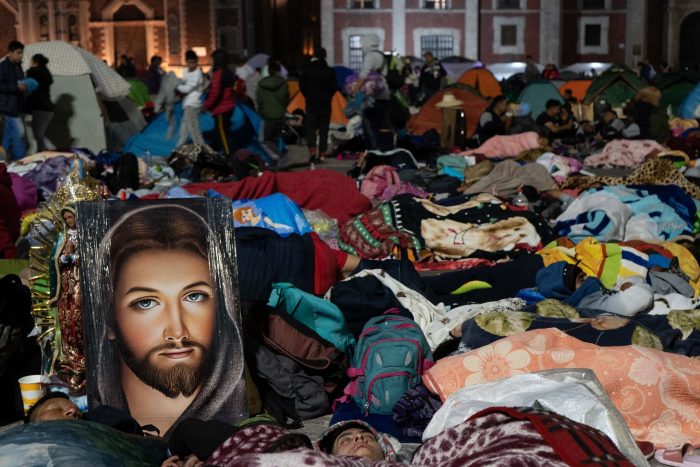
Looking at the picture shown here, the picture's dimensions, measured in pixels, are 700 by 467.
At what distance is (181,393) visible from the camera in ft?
16.2

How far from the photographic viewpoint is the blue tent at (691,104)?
21078mm

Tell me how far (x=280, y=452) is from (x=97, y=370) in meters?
1.53

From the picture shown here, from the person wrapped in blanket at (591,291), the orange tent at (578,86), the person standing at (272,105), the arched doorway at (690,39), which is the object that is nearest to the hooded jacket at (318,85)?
the person standing at (272,105)

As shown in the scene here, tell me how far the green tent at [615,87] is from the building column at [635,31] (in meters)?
22.5

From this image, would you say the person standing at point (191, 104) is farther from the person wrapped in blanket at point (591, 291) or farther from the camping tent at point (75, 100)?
the person wrapped in blanket at point (591, 291)

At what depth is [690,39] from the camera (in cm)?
5256

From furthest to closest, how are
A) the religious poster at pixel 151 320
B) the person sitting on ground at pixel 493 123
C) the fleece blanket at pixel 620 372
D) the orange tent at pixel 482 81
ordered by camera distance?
the orange tent at pixel 482 81, the person sitting on ground at pixel 493 123, the fleece blanket at pixel 620 372, the religious poster at pixel 151 320

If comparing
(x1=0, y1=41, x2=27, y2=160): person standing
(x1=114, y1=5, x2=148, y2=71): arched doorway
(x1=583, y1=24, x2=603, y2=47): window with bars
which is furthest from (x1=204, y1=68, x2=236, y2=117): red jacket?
(x1=583, y1=24, x2=603, y2=47): window with bars

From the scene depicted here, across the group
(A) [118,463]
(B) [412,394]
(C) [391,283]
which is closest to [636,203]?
(C) [391,283]

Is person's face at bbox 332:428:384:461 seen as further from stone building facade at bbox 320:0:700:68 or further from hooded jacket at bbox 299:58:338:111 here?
stone building facade at bbox 320:0:700:68

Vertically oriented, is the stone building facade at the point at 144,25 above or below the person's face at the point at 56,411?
above

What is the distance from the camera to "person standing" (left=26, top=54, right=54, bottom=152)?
49.2 feet

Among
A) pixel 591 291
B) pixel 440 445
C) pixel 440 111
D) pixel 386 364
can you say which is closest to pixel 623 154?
pixel 440 111

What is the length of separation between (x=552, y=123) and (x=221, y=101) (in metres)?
5.71
